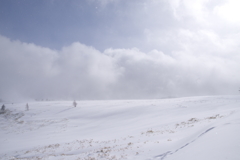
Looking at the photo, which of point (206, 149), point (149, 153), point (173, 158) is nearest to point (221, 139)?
point (206, 149)

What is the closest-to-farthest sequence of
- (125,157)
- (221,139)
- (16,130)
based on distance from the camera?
(221,139) → (125,157) → (16,130)

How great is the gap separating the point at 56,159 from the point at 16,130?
35358 mm

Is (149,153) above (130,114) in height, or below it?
above

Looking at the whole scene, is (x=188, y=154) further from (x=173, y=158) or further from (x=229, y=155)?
(x=229, y=155)

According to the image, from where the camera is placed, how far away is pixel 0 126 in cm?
4278

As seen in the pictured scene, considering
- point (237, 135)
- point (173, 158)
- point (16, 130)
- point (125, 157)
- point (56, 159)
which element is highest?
point (237, 135)

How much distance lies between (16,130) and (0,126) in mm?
10132

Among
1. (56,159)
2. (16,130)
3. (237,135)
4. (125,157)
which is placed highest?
(237,135)

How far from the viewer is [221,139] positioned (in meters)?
8.44

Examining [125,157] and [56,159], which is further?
[56,159]

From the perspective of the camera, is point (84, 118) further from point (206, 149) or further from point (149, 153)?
point (206, 149)

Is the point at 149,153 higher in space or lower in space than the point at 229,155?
lower

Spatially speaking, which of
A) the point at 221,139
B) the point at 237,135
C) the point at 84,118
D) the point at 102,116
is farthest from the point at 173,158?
the point at 84,118

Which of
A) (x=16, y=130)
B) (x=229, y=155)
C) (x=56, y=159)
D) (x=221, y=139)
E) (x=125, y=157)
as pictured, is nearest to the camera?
(x=229, y=155)
